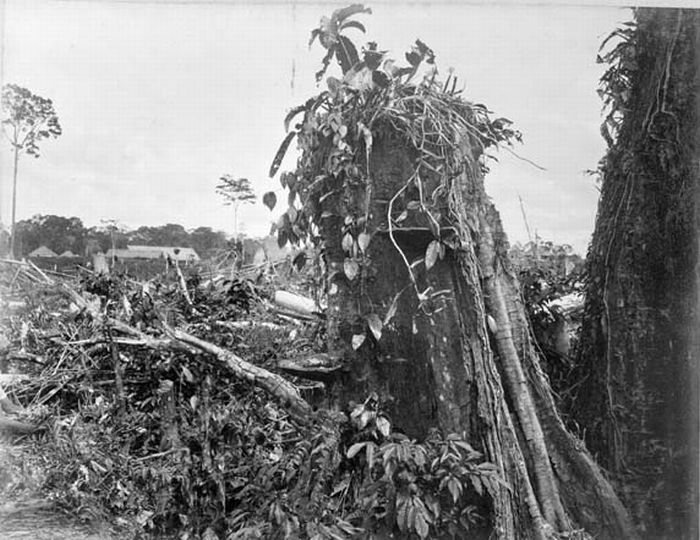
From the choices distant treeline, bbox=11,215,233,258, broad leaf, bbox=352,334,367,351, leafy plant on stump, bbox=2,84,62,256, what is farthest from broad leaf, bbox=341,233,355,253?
leafy plant on stump, bbox=2,84,62,256

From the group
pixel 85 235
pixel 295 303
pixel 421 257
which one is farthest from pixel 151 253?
pixel 421 257

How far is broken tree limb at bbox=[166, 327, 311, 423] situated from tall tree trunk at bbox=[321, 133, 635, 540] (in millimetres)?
169

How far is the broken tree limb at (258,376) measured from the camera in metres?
2.27

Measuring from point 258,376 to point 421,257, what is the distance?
2.44ft

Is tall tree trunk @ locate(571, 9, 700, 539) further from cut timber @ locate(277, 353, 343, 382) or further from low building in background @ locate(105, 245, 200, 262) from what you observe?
low building in background @ locate(105, 245, 200, 262)

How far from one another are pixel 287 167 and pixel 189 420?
1049mm

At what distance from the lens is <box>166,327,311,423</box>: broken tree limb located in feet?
7.43

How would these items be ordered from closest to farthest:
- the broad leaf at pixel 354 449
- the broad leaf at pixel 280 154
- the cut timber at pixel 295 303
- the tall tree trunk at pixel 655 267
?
1. the broad leaf at pixel 354 449
2. the broad leaf at pixel 280 154
3. the tall tree trunk at pixel 655 267
4. the cut timber at pixel 295 303

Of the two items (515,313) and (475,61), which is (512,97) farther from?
(515,313)

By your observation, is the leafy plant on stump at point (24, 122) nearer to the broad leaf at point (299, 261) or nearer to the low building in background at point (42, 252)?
the low building in background at point (42, 252)

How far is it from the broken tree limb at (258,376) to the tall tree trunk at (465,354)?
0.17 m

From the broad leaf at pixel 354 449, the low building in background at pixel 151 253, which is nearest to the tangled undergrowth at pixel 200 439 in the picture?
the broad leaf at pixel 354 449

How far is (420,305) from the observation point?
2232 mm

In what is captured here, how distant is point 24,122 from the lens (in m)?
2.16
